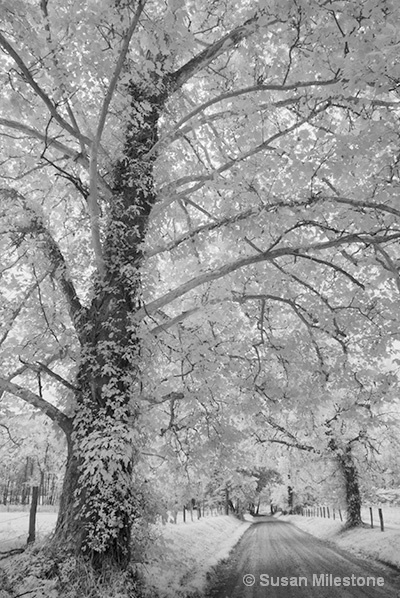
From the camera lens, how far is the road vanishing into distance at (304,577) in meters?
7.74

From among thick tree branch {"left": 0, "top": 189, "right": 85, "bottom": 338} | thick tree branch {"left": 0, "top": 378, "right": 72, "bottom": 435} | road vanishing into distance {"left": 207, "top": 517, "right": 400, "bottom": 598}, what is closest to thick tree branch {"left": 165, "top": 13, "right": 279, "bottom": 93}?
thick tree branch {"left": 0, "top": 189, "right": 85, "bottom": 338}

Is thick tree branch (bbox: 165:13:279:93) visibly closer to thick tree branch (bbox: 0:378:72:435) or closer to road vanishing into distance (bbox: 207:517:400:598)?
thick tree branch (bbox: 0:378:72:435)

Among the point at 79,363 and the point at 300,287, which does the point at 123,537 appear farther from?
the point at 300,287

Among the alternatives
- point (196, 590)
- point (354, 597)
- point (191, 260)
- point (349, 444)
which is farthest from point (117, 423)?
point (349, 444)

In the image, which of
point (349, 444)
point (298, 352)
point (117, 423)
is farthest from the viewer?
point (349, 444)

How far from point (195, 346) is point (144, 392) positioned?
4.66 ft

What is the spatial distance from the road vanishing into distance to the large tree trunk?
11.9 feet

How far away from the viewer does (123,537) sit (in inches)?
232

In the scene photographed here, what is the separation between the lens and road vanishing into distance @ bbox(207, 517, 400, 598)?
25.4 ft

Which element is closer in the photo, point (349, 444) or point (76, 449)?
point (76, 449)

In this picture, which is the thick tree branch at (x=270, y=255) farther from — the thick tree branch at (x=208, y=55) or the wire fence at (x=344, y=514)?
the wire fence at (x=344, y=514)

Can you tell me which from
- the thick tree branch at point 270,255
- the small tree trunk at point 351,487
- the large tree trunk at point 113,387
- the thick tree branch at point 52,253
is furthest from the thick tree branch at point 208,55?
the small tree trunk at point 351,487

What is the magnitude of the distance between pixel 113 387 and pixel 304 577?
22.1ft

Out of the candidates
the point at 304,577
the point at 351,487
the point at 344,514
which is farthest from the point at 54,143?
the point at 344,514
